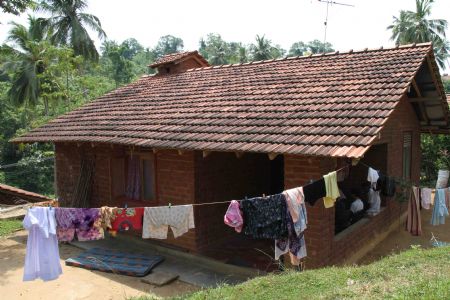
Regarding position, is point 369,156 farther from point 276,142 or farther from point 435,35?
point 435,35

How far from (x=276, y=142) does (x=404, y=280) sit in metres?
2.82

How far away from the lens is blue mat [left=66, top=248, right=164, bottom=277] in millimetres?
8156

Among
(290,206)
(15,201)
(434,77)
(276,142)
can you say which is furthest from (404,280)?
(15,201)

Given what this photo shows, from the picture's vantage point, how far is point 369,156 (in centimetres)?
1007

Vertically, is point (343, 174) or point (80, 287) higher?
point (343, 174)

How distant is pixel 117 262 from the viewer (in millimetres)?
8656

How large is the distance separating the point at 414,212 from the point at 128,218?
19.7 feet

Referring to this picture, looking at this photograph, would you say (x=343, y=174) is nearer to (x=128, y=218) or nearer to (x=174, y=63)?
(x=128, y=218)

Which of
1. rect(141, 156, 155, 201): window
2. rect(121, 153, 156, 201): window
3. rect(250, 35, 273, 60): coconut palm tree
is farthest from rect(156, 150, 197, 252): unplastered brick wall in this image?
rect(250, 35, 273, 60): coconut palm tree

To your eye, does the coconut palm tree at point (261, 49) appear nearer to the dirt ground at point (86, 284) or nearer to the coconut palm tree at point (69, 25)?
the coconut palm tree at point (69, 25)

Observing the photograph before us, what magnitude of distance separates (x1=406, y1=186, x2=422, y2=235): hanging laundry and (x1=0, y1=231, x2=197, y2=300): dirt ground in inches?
193

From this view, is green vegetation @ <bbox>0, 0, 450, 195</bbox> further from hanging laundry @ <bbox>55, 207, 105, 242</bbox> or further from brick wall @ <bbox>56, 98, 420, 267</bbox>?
hanging laundry @ <bbox>55, 207, 105, 242</bbox>

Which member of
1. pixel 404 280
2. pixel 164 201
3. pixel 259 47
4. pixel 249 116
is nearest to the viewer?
pixel 404 280

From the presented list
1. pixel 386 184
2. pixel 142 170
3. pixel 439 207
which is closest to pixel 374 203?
pixel 386 184
